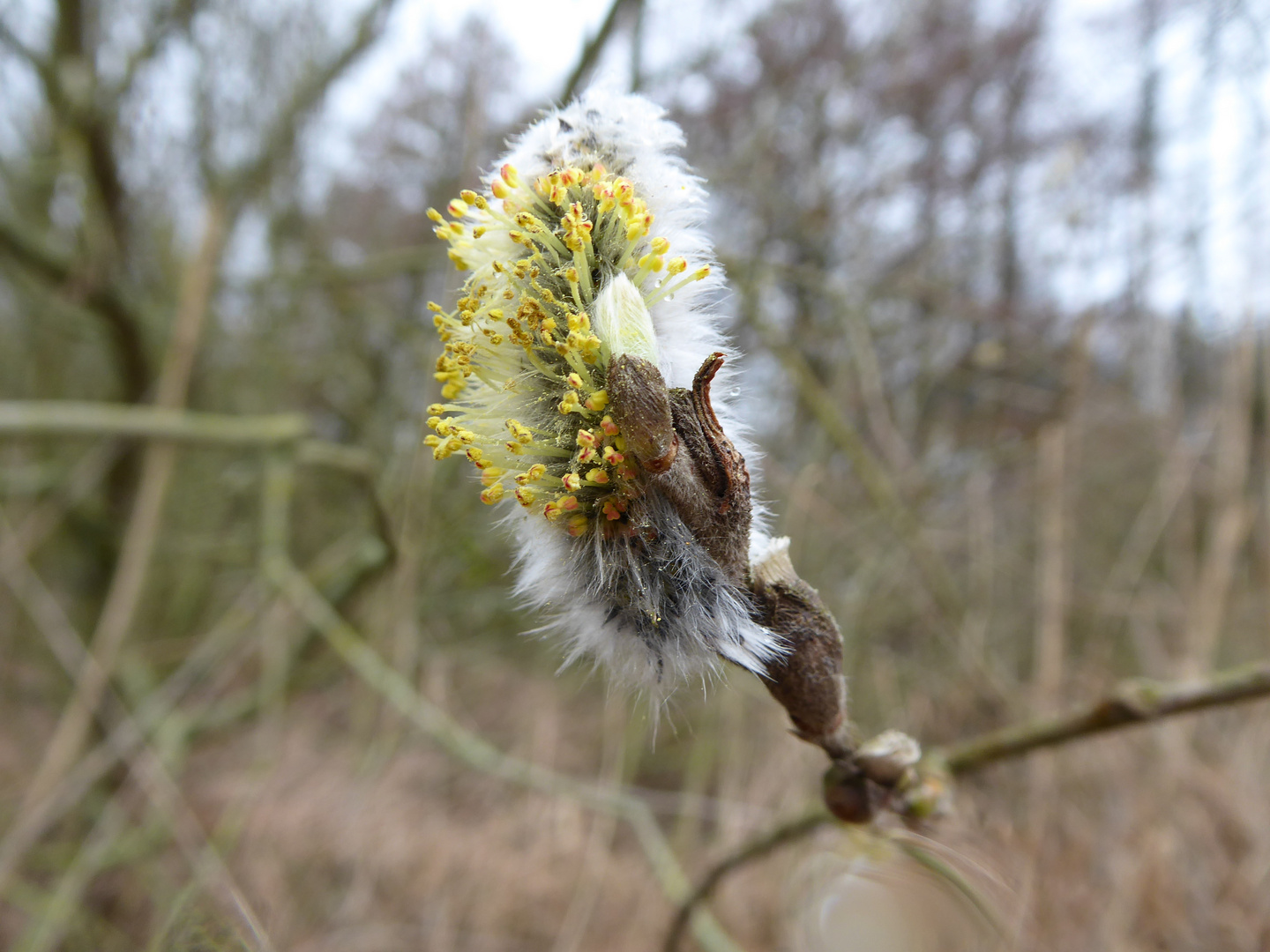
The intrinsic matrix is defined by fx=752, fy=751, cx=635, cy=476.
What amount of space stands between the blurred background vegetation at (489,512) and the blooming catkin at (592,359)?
2.40 ft

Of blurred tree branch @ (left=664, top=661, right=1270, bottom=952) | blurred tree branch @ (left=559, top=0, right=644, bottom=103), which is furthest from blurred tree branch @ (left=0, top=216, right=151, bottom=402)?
blurred tree branch @ (left=664, top=661, right=1270, bottom=952)

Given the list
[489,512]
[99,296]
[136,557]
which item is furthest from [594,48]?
[99,296]

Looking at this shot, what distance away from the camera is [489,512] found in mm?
2479

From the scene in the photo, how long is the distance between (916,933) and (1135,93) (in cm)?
421

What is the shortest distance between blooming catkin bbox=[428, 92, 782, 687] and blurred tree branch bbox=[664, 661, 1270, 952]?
0.49 m

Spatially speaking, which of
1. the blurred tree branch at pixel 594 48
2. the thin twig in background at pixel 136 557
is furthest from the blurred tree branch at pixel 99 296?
the blurred tree branch at pixel 594 48

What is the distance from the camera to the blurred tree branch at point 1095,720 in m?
1.15

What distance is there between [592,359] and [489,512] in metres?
1.82

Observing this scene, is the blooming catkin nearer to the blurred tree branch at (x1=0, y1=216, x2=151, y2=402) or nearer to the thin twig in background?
the thin twig in background

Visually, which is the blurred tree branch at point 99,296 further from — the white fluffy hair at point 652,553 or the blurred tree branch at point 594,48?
the white fluffy hair at point 652,553

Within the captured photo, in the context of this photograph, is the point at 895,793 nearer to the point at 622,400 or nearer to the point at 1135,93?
the point at 622,400

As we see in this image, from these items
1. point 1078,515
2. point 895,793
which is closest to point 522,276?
point 895,793

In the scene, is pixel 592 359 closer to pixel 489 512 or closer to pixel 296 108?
pixel 489 512

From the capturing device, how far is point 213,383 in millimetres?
4371
